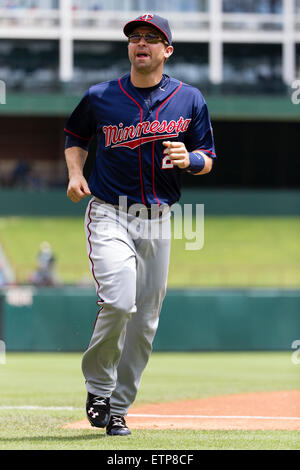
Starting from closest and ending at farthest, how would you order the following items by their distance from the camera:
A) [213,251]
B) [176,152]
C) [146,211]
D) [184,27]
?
1. [176,152]
2. [146,211]
3. [213,251]
4. [184,27]

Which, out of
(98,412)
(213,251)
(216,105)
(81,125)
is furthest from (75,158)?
(216,105)

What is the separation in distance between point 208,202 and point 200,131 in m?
26.0

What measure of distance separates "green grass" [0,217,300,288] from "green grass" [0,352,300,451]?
280 inches

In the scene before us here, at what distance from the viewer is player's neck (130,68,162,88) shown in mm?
4781

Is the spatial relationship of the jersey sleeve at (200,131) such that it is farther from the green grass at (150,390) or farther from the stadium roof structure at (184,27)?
the stadium roof structure at (184,27)

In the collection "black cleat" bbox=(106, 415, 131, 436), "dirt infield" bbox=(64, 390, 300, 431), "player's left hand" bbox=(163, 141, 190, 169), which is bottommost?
"dirt infield" bbox=(64, 390, 300, 431)

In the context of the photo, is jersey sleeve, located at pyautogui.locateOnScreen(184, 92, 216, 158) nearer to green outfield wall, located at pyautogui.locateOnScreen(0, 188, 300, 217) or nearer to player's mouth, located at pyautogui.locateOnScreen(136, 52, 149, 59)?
player's mouth, located at pyautogui.locateOnScreen(136, 52, 149, 59)

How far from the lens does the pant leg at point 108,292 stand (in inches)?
179

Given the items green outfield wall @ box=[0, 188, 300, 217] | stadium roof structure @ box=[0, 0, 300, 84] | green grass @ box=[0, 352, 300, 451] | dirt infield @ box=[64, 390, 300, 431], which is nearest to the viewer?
green grass @ box=[0, 352, 300, 451]

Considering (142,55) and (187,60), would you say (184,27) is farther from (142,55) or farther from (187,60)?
(142,55)

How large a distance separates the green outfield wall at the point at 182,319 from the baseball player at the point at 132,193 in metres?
10.3

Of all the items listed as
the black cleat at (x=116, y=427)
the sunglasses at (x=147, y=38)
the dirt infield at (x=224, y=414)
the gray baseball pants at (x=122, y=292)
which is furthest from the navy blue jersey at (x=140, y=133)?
the dirt infield at (x=224, y=414)

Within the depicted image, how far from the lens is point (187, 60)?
34.6 metres

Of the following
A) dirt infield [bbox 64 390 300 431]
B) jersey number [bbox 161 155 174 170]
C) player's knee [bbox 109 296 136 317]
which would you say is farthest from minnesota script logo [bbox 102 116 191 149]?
dirt infield [bbox 64 390 300 431]
